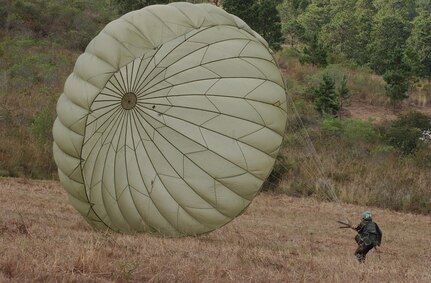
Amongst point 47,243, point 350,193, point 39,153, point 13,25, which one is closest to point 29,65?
point 13,25

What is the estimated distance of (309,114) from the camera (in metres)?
33.1

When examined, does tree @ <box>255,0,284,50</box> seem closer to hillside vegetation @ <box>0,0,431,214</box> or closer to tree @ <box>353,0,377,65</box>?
hillside vegetation @ <box>0,0,431,214</box>

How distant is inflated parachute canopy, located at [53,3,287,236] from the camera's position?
9.98m

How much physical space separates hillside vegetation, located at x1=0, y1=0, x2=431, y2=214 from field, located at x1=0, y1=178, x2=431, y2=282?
16.7 feet

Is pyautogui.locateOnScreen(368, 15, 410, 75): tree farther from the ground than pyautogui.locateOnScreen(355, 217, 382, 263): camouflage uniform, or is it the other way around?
pyautogui.locateOnScreen(355, 217, 382, 263): camouflage uniform

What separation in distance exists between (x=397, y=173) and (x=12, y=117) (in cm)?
1511

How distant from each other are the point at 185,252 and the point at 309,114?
85.2 ft

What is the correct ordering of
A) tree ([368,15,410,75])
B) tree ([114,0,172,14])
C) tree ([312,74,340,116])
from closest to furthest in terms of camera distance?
tree ([312,74,340,116]) < tree ([114,0,172,14]) < tree ([368,15,410,75])

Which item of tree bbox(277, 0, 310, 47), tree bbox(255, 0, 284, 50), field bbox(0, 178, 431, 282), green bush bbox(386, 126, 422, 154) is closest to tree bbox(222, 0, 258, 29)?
tree bbox(255, 0, 284, 50)

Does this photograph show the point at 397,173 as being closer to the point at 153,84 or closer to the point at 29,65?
the point at 153,84

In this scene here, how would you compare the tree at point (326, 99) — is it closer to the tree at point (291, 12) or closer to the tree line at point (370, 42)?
the tree line at point (370, 42)

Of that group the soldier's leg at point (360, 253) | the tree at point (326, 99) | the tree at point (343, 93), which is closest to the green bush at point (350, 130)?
the tree at point (326, 99)

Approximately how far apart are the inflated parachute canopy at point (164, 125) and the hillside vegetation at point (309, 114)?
406 inches

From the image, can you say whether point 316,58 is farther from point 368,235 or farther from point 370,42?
point 368,235
